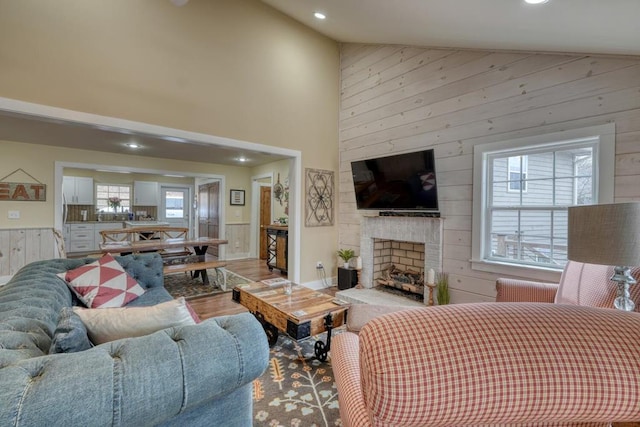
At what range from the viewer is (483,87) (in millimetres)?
3045

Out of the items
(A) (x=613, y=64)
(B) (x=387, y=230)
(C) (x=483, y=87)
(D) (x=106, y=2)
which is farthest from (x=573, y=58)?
(D) (x=106, y=2)

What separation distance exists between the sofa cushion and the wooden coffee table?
4.92 feet

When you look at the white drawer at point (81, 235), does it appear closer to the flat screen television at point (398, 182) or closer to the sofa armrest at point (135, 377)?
the flat screen television at point (398, 182)

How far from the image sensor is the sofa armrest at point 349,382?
91 centimetres

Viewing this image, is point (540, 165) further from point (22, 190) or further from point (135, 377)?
point (22, 190)

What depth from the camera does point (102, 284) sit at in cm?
225

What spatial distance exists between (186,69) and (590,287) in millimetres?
4182

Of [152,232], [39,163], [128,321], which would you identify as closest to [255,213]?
[152,232]

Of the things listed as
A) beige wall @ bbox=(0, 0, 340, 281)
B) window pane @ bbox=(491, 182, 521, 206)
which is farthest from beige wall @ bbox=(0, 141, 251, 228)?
window pane @ bbox=(491, 182, 521, 206)

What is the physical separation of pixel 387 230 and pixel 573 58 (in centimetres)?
250

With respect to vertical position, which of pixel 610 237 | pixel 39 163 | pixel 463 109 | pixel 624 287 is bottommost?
pixel 624 287

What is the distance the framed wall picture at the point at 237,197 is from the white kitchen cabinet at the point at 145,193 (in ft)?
9.88

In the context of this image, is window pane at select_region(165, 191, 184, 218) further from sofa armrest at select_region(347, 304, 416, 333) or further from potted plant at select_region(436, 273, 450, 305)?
sofa armrest at select_region(347, 304, 416, 333)

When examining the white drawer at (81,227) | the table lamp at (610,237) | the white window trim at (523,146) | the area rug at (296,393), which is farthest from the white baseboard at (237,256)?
the table lamp at (610,237)
